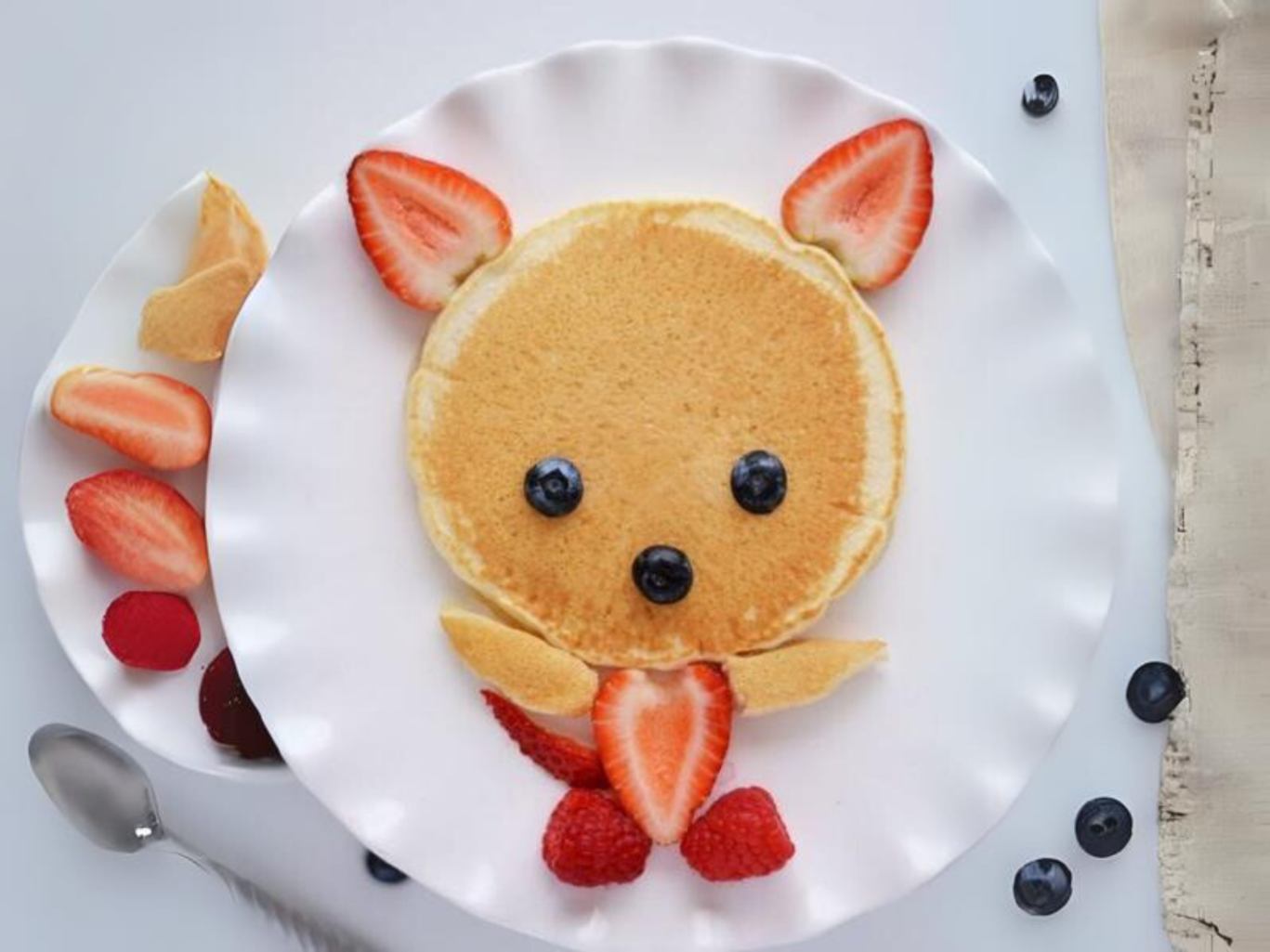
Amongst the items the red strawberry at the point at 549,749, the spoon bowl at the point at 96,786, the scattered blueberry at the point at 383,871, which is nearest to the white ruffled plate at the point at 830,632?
the red strawberry at the point at 549,749

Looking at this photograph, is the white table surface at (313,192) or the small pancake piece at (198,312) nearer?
the small pancake piece at (198,312)

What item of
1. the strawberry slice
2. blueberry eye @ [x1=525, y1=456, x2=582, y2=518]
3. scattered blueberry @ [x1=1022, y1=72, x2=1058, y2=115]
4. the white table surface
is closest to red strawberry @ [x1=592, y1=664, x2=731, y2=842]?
blueberry eye @ [x1=525, y1=456, x2=582, y2=518]

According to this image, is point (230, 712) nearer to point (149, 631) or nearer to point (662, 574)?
point (149, 631)

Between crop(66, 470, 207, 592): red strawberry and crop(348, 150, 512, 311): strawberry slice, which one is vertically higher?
crop(348, 150, 512, 311): strawberry slice

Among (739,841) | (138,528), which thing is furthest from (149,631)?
(739,841)

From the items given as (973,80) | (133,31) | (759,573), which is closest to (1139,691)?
(759,573)

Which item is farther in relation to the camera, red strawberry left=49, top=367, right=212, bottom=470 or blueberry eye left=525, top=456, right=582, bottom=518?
red strawberry left=49, top=367, right=212, bottom=470

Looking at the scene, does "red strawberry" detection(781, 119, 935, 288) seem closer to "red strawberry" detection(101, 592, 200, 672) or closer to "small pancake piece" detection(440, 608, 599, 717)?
"small pancake piece" detection(440, 608, 599, 717)

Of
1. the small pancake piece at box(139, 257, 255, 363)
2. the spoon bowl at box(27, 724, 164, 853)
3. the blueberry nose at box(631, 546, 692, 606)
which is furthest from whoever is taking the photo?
the spoon bowl at box(27, 724, 164, 853)

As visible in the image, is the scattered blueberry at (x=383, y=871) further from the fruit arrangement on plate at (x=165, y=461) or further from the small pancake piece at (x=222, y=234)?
the small pancake piece at (x=222, y=234)
